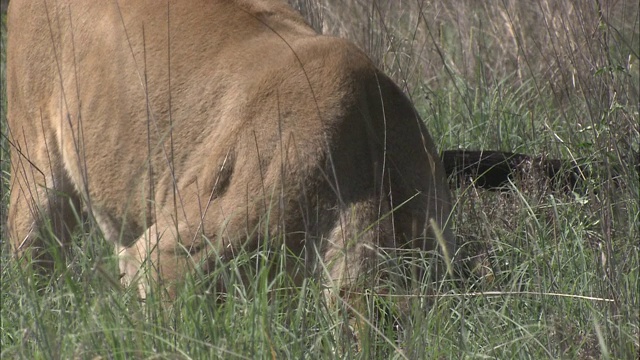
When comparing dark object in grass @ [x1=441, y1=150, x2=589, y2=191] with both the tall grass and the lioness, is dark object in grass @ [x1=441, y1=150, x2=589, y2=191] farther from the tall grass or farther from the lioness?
the lioness

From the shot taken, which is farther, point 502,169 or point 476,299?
point 502,169

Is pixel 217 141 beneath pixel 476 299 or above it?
above

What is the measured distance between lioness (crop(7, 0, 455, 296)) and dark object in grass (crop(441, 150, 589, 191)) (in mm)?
904

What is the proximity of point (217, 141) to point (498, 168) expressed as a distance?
4.78 ft

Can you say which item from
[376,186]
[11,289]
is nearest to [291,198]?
[376,186]

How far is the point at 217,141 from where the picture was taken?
10.1ft

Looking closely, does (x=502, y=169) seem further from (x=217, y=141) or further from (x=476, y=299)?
(x=217, y=141)

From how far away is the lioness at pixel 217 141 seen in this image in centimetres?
288

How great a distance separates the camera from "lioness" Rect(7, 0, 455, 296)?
288 centimetres

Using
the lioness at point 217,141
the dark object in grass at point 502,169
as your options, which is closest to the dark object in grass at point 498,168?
the dark object in grass at point 502,169

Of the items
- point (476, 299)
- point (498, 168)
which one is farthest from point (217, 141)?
point (498, 168)

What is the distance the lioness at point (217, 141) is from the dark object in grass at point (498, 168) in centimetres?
90

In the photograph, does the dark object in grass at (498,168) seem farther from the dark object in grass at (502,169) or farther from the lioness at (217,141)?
the lioness at (217,141)

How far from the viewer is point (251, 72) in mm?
3127
